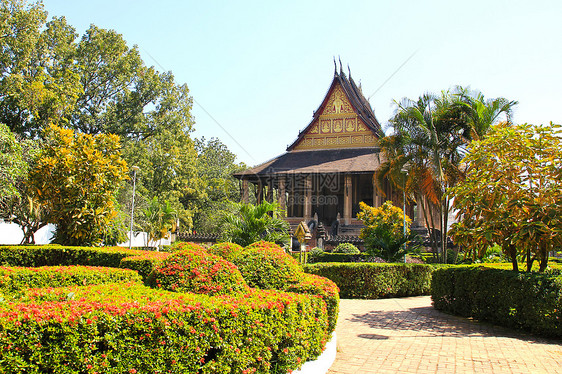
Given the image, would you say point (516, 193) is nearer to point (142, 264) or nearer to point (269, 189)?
point (142, 264)

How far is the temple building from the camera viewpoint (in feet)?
90.1

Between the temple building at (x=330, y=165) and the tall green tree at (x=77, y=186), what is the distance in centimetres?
1534

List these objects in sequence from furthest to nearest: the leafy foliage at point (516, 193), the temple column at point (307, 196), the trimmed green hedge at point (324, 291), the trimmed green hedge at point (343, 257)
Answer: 1. the temple column at point (307, 196)
2. the trimmed green hedge at point (343, 257)
3. the leafy foliage at point (516, 193)
4. the trimmed green hedge at point (324, 291)

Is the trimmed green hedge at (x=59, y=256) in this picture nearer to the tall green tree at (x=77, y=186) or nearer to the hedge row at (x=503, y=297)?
the tall green tree at (x=77, y=186)

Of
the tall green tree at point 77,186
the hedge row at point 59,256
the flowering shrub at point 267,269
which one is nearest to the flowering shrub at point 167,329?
the flowering shrub at point 267,269

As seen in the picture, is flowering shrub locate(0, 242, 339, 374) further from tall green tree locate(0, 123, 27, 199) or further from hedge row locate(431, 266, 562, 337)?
tall green tree locate(0, 123, 27, 199)

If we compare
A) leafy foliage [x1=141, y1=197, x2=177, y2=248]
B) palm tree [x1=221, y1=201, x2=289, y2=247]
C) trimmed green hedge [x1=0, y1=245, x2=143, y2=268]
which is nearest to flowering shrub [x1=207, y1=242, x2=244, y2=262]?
palm tree [x1=221, y1=201, x2=289, y2=247]

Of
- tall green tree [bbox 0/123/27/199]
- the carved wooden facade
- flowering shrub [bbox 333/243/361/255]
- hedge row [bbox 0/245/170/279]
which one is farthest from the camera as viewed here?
the carved wooden facade

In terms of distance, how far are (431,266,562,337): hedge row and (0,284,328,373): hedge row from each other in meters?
Result: 4.68

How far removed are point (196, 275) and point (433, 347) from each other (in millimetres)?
3730

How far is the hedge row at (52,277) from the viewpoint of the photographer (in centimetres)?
738

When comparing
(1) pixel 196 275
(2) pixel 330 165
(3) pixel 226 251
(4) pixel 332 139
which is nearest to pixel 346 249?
(2) pixel 330 165

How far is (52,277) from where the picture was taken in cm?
765

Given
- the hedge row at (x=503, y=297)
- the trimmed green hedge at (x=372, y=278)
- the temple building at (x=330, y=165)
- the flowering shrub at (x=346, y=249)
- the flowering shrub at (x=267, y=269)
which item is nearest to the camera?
the flowering shrub at (x=267, y=269)
